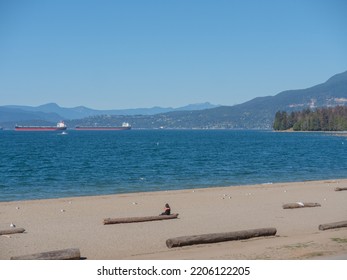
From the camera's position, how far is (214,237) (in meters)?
12.6

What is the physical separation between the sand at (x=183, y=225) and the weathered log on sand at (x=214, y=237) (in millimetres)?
145

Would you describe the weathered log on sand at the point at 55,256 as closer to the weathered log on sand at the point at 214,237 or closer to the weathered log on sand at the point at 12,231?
the weathered log on sand at the point at 214,237

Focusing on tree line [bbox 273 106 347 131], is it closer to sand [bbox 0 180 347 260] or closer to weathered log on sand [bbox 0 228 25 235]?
sand [bbox 0 180 347 260]

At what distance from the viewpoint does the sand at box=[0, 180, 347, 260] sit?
11.7 meters

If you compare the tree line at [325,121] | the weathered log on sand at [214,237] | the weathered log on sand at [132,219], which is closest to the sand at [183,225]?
the weathered log on sand at [214,237]

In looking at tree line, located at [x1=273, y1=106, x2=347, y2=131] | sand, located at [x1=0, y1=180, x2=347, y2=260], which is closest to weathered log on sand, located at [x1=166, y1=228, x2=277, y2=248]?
sand, located at [x1=0, y1=180, x2=347, y2=260]

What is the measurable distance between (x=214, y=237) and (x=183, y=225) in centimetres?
336

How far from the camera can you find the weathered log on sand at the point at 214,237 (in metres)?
12.2

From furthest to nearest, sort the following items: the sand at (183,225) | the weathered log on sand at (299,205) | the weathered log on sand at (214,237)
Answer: the weathered log on sand at (299,205) → the weathered log on sand at (214,237) → the sand at (183,225)

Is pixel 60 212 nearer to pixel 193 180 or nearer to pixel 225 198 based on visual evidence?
pixel 225 198

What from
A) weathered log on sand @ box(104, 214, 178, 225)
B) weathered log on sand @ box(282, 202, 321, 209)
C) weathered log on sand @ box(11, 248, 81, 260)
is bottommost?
weathered log on sand @ box(282, 202, 321, 209)

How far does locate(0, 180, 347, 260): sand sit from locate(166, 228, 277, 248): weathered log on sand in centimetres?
14

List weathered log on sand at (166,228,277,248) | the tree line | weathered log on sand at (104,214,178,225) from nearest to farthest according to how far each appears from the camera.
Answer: weathered log on sand at (166,228,277,248) → weathered log on sand at (104,214,178,225) → the tree line
